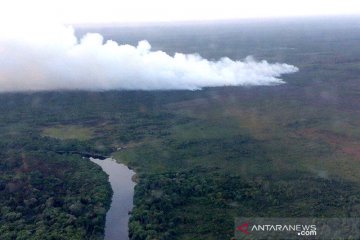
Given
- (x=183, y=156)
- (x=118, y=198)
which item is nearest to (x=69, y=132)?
(x=183, y=156)

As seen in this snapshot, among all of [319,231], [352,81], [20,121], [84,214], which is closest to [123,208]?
[84,214]

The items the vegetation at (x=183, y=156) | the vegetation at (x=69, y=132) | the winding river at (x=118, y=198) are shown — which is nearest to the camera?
the winding river at (x=118, y=198)

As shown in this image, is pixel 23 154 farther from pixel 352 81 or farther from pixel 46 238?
pixel 352 81

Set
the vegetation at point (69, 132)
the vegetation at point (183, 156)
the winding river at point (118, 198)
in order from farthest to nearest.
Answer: the vegetation at point (69, 132)
the vegetation at point (183, 156)
the winding river at point (118, 198)

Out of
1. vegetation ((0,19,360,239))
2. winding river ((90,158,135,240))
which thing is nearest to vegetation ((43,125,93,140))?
vegetation ((0,19,360,239))

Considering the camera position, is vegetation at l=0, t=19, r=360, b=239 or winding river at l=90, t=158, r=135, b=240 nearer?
winding river at l=90, t=158, r=135, b=240

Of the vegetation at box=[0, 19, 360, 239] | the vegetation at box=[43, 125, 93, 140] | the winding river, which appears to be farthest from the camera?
the vegetation at box=[43, 125, 93, 140]

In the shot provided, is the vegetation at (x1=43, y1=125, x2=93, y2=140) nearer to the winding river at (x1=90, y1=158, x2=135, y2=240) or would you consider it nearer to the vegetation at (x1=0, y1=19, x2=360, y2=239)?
the vegetation at (x1=0, y1=19, x2=360, y2=239)

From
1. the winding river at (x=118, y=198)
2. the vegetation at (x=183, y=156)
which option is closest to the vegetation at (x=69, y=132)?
the vegetation at (x=183, y=156)

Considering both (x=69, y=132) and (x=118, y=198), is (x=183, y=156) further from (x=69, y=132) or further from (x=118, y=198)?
(x=69, y=132)

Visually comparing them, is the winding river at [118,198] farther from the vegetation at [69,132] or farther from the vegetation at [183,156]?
the vegetation at [69,132]

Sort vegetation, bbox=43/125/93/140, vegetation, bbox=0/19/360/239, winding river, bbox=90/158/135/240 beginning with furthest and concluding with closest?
vegetation, bbox=43/125/93/140 → vegetation, bbox=0/19/360/239 → winding river, bbox=90/158/135/240
